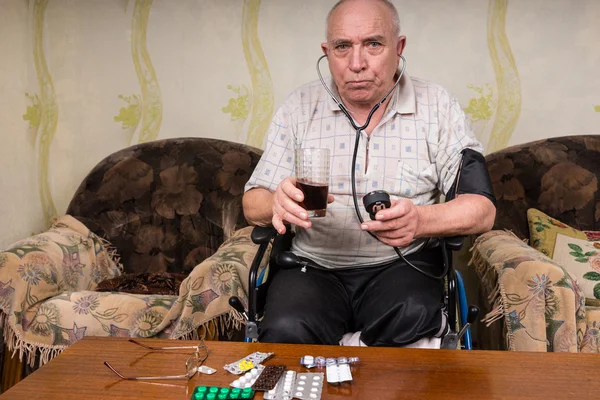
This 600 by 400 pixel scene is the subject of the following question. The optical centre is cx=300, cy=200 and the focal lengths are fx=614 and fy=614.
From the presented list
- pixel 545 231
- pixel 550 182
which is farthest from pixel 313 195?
pixel 550 182

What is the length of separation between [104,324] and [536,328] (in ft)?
4.49

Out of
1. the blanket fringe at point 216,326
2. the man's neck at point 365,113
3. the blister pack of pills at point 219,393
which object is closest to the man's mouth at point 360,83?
the man's neck at point 365,113

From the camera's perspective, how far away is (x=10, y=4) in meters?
2.69

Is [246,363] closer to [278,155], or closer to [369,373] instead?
[369,373]

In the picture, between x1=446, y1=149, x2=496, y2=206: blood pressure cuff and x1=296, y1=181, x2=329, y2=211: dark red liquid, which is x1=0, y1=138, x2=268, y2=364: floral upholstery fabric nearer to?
x1=296, y1=181, x2=329, y2=211: dark red liquid

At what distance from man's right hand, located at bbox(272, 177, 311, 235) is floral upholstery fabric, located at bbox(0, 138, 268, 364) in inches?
21.6

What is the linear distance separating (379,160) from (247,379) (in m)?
0.90

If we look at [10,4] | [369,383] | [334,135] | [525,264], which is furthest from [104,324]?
[10,4]

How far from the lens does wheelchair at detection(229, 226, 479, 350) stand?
1616mm

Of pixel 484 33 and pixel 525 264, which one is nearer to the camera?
pixel 525 264

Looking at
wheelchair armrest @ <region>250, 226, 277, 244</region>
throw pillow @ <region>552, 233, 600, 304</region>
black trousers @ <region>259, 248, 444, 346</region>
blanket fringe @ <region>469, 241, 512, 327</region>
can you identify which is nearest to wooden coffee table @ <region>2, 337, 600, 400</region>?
black trousers @ <region>259, 248, 444, 346</region>

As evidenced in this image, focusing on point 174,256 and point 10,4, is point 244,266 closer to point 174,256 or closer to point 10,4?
point 174,256

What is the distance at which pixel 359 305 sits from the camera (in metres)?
1.78

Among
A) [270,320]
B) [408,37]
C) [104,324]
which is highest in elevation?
[408,37]
